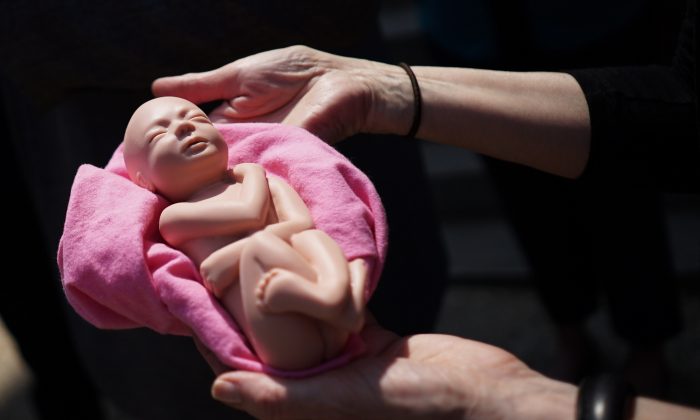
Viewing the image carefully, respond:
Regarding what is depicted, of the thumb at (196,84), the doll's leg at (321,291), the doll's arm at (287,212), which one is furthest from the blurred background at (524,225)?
the doll's leg at (321,291)

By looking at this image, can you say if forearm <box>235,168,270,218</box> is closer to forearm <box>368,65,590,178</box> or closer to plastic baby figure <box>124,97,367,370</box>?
plastic baby figure <box>124,97,367,370</box>

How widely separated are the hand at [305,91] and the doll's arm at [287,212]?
0.21 m

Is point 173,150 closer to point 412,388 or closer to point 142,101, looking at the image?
point 142,101

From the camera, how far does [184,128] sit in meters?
1.37

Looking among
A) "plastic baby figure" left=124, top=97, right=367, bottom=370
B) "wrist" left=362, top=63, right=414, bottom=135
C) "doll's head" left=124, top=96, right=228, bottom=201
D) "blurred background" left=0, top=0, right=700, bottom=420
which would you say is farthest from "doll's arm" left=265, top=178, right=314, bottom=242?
"blurred background" left=0, top=0, right=700, bottom=420

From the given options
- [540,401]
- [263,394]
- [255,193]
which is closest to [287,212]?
[255,193]

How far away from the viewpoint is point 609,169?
1593mm

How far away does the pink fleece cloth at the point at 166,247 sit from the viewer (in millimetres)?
1251

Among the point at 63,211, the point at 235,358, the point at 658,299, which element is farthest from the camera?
the point at 658,299

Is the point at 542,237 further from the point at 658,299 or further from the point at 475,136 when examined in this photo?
the point at 475,136

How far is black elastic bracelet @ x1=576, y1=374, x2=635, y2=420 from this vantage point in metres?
1.22

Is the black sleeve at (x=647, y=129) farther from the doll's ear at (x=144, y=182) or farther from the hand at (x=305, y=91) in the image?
the doll's ear at (x=144, y=182)

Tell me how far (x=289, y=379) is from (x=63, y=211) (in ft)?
2.92

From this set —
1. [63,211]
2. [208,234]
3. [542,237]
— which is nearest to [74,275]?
[208,234]
